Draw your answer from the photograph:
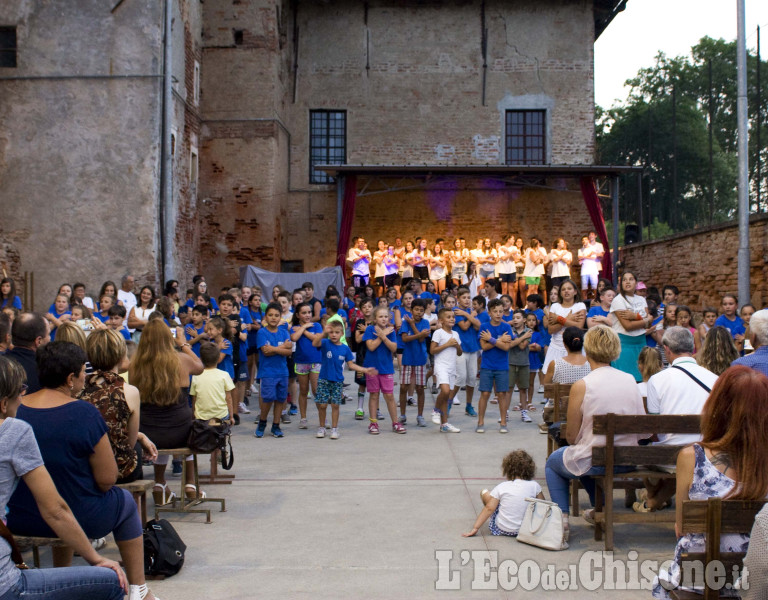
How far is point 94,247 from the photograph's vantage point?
19.3 metres

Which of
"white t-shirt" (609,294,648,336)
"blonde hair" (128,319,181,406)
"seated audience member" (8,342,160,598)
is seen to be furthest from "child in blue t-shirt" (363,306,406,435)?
"seated audience member" (8,342,160,598)

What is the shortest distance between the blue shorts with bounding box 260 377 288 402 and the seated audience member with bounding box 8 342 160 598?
6.10 meters

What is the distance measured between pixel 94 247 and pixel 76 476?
52.7ft

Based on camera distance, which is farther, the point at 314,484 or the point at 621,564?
the point at 314,484

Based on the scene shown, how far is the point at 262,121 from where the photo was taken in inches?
969

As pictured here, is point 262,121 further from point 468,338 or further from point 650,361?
point 650,361

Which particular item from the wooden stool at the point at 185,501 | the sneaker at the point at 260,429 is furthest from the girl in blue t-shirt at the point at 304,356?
the wooden stool at the point at 185,501

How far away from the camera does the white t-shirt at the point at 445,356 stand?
10.9 metres

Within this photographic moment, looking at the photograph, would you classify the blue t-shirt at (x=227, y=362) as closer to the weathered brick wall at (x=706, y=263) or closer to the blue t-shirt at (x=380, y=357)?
the blue t-shirt at (x=380, y=357)

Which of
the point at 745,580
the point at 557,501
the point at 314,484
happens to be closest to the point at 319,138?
the point at 314,484

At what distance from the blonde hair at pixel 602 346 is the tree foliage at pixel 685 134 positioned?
3686 cm

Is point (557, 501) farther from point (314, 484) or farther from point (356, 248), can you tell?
point (356, 248)

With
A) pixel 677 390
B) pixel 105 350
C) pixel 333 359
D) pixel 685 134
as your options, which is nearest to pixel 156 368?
pixel 105 350

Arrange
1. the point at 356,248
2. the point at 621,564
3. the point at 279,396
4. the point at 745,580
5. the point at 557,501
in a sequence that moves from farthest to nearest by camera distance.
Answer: the point at 356,248 < the point at 279,396 < the point at 557,501 < the point at 621,564 < the point at 745,580
